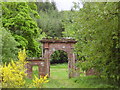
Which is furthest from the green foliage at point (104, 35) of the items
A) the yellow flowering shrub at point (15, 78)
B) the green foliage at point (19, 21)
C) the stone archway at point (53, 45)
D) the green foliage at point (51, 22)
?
the green foliage at point (51, 22)

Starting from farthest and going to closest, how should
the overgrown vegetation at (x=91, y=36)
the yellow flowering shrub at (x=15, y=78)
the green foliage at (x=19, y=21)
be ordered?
the green foliage at (x=19, y=21), the overgrown vegetation at (x=91, y=36), the yellow flowering shrub at (x=15, y=78)

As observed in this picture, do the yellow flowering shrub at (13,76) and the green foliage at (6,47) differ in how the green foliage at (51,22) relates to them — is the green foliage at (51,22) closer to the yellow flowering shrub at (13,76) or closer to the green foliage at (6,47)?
the green foliage at (6,47)

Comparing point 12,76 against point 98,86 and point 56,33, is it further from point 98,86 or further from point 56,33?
point 56,33

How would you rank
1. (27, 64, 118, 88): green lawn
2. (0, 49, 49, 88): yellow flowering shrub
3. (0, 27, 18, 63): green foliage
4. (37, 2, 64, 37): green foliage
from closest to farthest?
(0, 49, 49, 88): yellow flowering shrub < (27, 64, 118, 88): green lawn < (0, 27, 18, 63): green foliage < (37, 2, 64, 37): green foliage

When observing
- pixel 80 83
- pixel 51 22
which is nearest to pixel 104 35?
pixel 80 83

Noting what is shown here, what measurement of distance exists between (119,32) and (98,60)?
5.31ft

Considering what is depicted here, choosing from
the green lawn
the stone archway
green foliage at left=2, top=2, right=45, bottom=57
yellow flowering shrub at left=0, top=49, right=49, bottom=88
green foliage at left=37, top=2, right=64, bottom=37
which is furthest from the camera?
green foliage at left=37, top=2, right=64, bottom=37

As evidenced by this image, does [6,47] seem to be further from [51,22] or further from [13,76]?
[51,22]

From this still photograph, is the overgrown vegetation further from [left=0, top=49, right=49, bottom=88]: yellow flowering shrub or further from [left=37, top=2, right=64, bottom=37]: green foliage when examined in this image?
[left=37, top=2, right=64, bottom=37]: green foliage

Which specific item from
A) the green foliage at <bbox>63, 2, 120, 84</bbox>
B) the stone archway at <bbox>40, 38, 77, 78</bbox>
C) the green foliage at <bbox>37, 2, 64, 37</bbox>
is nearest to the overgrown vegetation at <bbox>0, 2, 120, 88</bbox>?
the green foliage at <bbox>63, 2, 120, 84</bbox>

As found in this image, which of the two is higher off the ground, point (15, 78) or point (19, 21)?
point (19, 21)

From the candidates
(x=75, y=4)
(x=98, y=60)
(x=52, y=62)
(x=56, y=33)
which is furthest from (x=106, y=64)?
(x=56, y=33)

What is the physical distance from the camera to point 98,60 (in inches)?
332

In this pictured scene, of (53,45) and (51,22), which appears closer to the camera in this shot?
(53,45)
